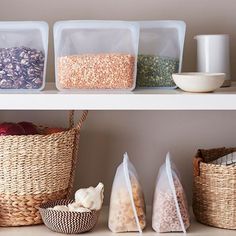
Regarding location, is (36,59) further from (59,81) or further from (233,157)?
(233,157)

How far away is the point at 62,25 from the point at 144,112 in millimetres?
419

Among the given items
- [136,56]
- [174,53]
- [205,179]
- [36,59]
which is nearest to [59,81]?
[36,59]

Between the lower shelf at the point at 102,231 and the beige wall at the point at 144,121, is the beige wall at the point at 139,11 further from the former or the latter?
the lower shelf at the point at 102,231

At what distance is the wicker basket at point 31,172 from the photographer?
1.74 m

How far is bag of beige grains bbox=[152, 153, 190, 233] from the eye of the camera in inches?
68.4

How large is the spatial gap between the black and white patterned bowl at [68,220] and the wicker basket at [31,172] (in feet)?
0.19

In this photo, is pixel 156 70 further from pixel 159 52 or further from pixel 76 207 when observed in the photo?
pixel 76 207

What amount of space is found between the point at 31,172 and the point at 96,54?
0.36m

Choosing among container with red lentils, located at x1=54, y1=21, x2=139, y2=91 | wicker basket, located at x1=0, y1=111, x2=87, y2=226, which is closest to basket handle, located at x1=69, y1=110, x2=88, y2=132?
wicker basket, located at x1=0, y1=111, x2=87, y2=226

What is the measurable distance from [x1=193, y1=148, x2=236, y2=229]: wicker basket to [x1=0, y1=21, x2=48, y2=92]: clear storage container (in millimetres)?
500

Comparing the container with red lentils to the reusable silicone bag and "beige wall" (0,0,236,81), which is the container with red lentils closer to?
the reusable silicone bag

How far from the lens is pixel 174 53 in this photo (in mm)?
1811

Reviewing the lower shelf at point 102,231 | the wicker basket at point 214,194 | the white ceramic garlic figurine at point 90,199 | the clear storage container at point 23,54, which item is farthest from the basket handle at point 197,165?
the clear storage container at point 23,54

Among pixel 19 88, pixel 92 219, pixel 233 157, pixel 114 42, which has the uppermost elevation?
pixel 114 42
